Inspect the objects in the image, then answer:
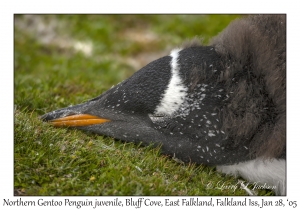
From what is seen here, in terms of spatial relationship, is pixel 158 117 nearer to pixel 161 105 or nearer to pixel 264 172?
pixel 161 105

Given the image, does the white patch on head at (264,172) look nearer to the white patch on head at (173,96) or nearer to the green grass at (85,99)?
the green grass at (85,99)

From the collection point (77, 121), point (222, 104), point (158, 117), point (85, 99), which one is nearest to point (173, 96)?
point (158, 117)

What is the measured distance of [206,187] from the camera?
4.72 meters

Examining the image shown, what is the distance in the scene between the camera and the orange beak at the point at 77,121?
5.18m

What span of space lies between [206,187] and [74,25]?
28.5 ft

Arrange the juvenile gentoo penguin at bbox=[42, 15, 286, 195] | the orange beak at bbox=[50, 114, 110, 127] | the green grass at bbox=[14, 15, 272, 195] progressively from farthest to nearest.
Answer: the orange beak at bbox=[50, 114, 110, 127] < the juvenile gentoo penguin at bbox=[42, 15, 286, 195] < the green grass at bbox=[14, 15, 272, 195]

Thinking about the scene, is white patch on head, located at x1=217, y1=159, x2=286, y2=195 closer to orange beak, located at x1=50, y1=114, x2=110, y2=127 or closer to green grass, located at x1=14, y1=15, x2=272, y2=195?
green grass, located at x1=14, y1=15, x2=272, y2=195

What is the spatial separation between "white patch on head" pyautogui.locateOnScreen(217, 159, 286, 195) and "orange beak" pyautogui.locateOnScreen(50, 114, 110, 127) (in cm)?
171

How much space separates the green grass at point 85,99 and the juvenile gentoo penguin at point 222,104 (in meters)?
0.27

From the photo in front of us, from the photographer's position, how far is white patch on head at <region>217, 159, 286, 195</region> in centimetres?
467

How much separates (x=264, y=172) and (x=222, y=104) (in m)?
0.92

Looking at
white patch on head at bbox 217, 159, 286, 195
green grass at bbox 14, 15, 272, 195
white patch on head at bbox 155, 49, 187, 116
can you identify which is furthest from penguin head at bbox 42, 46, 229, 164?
white patch on head at bbox 217, 159, 286, 195

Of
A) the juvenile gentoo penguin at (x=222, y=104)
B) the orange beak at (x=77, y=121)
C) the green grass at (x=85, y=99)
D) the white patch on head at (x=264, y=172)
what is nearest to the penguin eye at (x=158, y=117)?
the juvenile gentoo penguin at (x=222, y=104)

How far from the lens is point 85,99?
21.6ft
